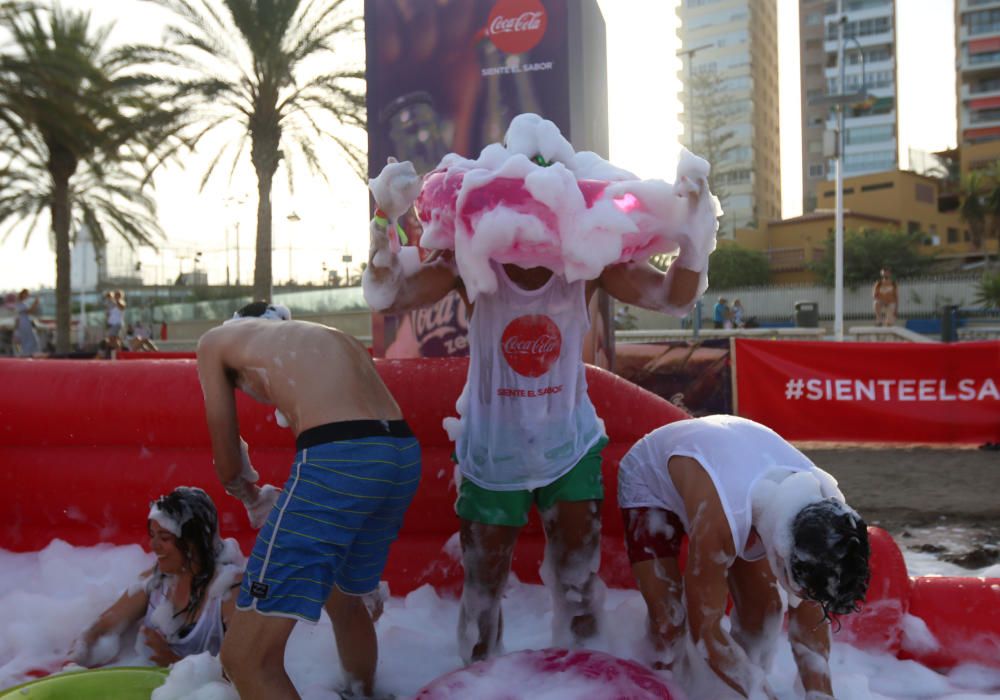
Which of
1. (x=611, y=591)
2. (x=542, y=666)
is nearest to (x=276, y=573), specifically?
(x=542, y=666)

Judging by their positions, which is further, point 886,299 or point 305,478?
point 886,299

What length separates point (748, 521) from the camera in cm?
243

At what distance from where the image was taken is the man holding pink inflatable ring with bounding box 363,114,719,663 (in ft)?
8.26

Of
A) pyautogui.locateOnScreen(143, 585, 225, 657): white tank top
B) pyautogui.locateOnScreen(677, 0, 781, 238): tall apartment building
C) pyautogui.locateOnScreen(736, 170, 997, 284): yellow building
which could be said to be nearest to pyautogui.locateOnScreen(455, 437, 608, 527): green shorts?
pyautogui.locateOnScreen(143, 585, 225, 657): white tank top

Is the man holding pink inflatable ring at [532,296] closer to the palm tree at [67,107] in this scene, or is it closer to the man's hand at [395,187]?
the man's hand at [395,187]

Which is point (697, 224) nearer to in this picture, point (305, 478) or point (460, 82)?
point (305, 478)

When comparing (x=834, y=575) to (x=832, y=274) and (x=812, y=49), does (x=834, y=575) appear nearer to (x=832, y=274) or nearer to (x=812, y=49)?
(x=832, y=274)

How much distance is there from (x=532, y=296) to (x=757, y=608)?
120 cm

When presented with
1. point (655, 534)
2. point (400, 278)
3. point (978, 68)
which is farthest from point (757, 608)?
point (978, 68)

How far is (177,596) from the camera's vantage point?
3018 mm

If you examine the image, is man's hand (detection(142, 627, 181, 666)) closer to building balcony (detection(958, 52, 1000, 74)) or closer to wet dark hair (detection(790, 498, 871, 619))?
wet dark hair (detection(790, 498, 871, 619))

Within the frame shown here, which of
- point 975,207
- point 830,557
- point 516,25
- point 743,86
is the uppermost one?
point 743,86

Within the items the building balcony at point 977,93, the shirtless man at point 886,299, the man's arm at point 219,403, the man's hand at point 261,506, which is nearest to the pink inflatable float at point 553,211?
the man's arm at point 219,403

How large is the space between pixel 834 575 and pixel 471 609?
114 centimetres
